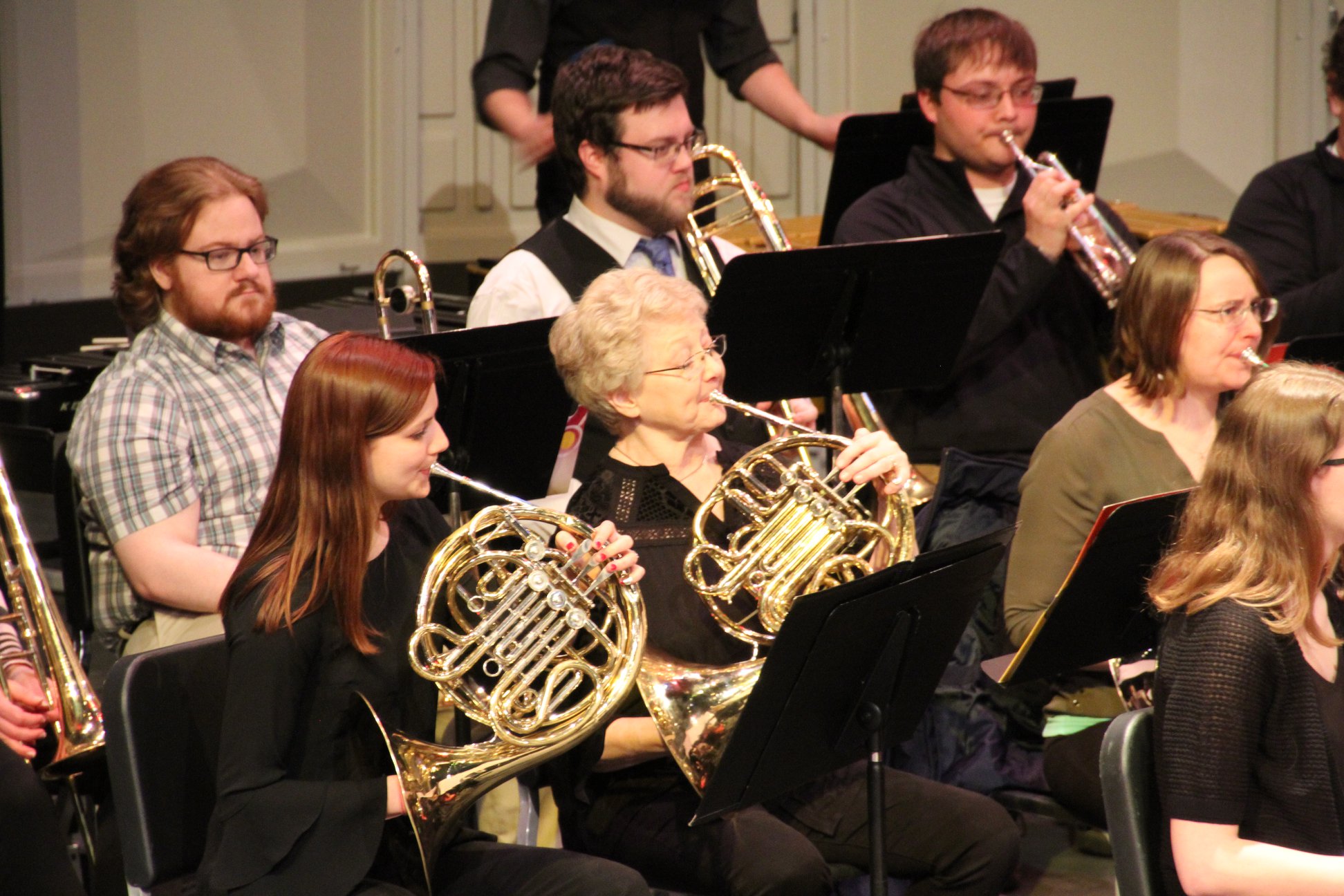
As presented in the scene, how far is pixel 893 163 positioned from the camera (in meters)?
4.09

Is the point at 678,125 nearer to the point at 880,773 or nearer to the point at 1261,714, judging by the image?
the point at 880,773

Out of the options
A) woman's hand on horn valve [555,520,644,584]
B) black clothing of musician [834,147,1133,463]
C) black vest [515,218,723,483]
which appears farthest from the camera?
black clothing of musician [834,147,1133,463]

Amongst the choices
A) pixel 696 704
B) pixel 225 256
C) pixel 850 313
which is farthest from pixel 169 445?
pixel 850 313

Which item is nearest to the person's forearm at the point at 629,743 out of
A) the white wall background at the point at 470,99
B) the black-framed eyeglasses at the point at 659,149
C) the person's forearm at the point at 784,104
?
the black-framed eyeglasses at the point at 659,149

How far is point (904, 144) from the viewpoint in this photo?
405 cm

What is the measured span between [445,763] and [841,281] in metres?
1.27

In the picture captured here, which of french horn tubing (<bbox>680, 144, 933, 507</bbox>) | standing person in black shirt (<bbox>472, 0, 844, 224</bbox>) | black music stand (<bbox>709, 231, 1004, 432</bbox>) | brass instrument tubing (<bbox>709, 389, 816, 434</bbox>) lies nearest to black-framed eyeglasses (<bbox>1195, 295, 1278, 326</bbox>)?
black music stand (<bbox>709, 231, 1004, 432</bbox>)

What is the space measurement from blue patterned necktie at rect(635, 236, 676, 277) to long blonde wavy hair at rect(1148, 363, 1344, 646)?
1.68 meters

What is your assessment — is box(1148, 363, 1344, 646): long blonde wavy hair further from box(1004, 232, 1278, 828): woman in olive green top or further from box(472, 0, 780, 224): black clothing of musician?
box(472, 0, 780, 224): black clothing of musician

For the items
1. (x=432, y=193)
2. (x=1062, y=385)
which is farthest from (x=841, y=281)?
(x=432, y=193)

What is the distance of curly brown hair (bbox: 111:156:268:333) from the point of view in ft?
9.53

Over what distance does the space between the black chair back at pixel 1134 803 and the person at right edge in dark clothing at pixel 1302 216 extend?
7.26 ft

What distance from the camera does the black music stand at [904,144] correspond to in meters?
3.92

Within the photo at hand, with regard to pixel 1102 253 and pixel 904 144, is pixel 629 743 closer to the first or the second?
pixel 1102 253
